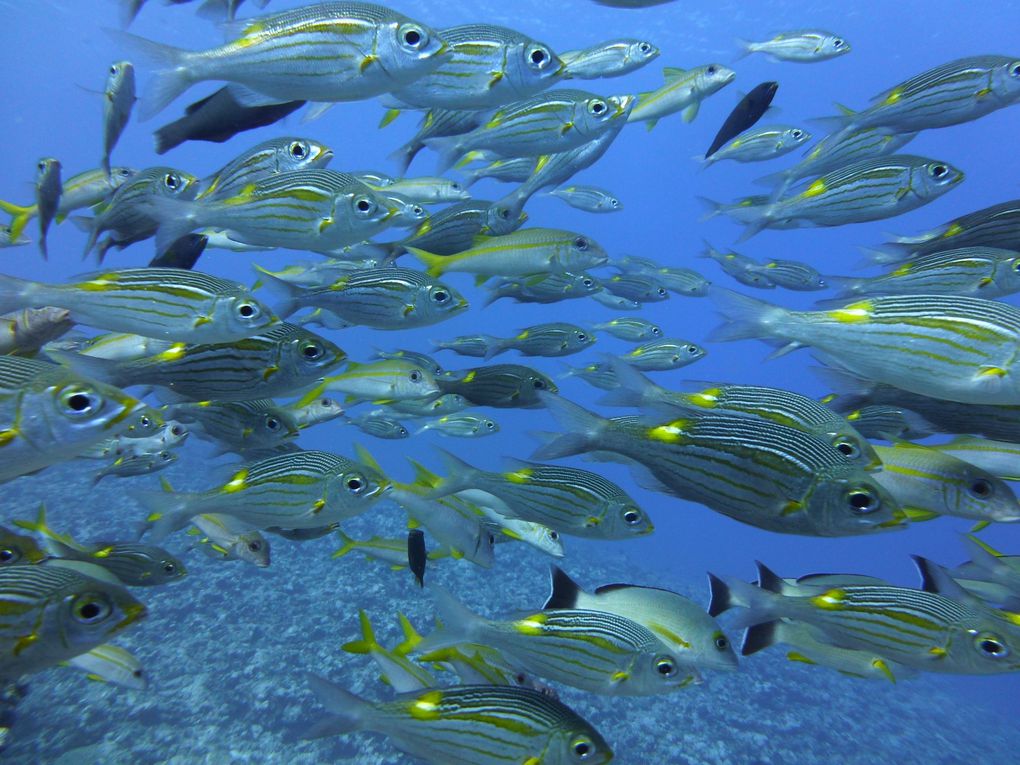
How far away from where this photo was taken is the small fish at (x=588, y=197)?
810cm

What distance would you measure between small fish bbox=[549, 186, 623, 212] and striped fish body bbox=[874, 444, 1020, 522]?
19.3ft

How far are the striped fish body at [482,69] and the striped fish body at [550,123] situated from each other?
0.72m

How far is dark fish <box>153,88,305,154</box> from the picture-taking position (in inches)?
125

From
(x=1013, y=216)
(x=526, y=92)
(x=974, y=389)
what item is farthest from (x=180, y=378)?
(x=1013, y=216)

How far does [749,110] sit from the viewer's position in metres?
4.13

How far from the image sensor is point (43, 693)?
780 cm

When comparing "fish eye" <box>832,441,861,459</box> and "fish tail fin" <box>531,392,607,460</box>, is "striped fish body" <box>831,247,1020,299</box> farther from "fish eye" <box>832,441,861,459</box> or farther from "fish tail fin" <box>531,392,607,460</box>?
"fish tail fin" <box>531,392,607,460</box>

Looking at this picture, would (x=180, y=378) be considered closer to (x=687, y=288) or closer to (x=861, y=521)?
(x=861, y=521)

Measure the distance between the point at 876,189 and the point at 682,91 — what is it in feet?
7.25

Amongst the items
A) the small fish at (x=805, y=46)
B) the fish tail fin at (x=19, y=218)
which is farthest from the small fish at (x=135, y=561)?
the small fish at (x=805, y=46)

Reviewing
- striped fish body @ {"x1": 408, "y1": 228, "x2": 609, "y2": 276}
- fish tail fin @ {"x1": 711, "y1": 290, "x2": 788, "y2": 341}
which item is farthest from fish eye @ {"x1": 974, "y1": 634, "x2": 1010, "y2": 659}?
striped fish body @ {"x1": 408, "y1": 228, "x2": 609, "y2": 276}

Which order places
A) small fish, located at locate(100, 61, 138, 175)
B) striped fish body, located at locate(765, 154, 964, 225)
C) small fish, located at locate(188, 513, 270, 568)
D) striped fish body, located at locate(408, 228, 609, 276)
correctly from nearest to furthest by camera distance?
1. small fish, located at locate(100, 61, 138, 175)
2. striped fish body, located at locate(765, 154, 964, 225)
3. small fish, located at locate(188, 513, 270, 568)
4. striped fish body, located at locate(408, 228, 609, 276)

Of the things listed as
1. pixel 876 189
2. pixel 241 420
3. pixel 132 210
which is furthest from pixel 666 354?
pixel 132 210

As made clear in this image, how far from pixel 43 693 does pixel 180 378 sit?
7.94m
